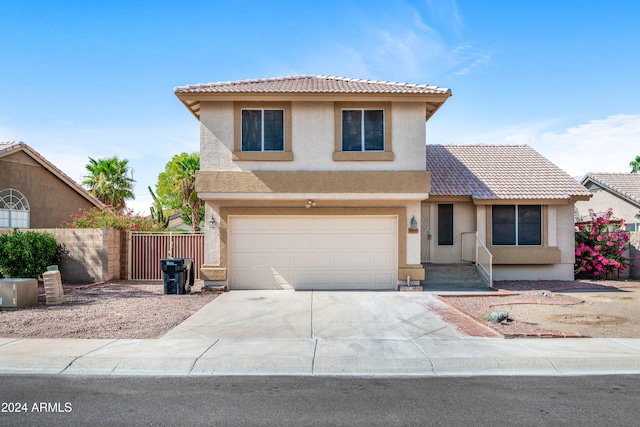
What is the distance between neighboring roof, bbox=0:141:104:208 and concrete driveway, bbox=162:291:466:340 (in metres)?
13.3

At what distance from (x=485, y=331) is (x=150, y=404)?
6.47 metres

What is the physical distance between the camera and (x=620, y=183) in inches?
1132

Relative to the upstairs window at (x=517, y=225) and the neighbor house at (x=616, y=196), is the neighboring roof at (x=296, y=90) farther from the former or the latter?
the neighbor house at (x=616, y=196)

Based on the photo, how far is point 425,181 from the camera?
15.0 metres

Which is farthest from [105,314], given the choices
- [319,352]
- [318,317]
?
[319,352]

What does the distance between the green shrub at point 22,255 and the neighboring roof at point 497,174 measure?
12736 millimetres

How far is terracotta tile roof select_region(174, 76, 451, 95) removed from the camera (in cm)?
1473

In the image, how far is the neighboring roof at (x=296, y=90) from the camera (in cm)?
1466

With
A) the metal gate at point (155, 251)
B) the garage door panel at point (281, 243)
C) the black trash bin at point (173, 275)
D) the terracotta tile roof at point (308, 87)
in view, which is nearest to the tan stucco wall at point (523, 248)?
the terracotta tile roof at point (308, 87)

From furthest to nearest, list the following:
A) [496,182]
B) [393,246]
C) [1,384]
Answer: [496,182], [393,246], [1,384]

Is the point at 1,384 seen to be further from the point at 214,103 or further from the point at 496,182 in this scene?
the point at 496,182

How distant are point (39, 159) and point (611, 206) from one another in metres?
29.0

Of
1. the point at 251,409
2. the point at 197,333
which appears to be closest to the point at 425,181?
the point at 197,333

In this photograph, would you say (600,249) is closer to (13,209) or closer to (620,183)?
(620,183)
